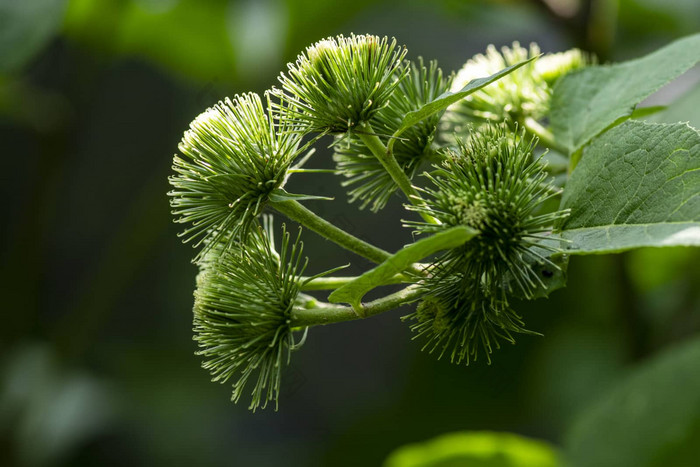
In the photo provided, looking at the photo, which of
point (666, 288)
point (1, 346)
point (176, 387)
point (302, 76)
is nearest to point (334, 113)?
point (302, 76)

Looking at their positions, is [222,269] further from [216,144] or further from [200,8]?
[200,8]

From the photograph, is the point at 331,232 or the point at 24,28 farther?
the point at 24,28

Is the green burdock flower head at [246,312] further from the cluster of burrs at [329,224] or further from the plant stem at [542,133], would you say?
the plant stem at [542,133]

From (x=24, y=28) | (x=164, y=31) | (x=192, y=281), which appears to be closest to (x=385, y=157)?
(x=24, y=28)

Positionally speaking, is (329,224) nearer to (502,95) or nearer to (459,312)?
(459,312)

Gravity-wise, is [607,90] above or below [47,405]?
above

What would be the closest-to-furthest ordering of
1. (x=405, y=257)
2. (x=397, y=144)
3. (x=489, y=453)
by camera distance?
(x=405, y=257)
(x=397, y=144)
(x=489, y=453)
